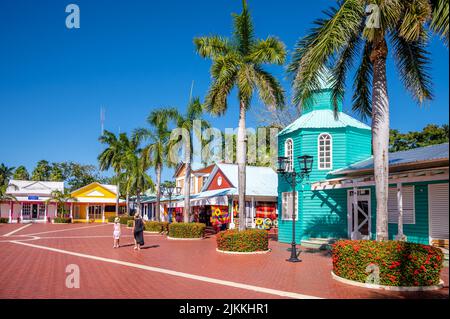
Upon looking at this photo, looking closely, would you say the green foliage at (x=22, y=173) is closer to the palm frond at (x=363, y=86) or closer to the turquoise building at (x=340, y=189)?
the turquoise building at (x=340, y=189)

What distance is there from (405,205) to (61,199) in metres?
39.1

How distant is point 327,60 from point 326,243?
9.30m

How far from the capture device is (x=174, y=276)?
980 cm

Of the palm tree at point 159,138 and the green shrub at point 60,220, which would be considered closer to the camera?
the palm tree at point 159,138

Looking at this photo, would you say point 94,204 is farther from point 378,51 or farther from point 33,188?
point 378,51

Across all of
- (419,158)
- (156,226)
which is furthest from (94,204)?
(419,158)

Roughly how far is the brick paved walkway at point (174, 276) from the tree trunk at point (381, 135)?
5.65 ft

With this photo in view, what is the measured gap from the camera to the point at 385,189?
9.02 metres

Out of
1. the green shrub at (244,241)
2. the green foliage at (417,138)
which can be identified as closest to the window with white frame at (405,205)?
the green shrub at (244,241)

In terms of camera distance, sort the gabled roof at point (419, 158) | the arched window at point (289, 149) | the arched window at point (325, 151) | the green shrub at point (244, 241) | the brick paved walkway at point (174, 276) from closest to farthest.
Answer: the brick paved walkway at point (174, 276) < the gabled roof at point (419, 158) < the green shrub at point (244, 241) < the arched window at point (325, 151) < the arched window at point (289, 149)

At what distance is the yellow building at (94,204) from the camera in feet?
155

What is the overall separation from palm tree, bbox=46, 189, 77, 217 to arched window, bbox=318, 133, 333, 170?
34.4 meters

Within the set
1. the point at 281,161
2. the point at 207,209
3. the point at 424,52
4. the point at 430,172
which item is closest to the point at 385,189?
the point at 430,172
